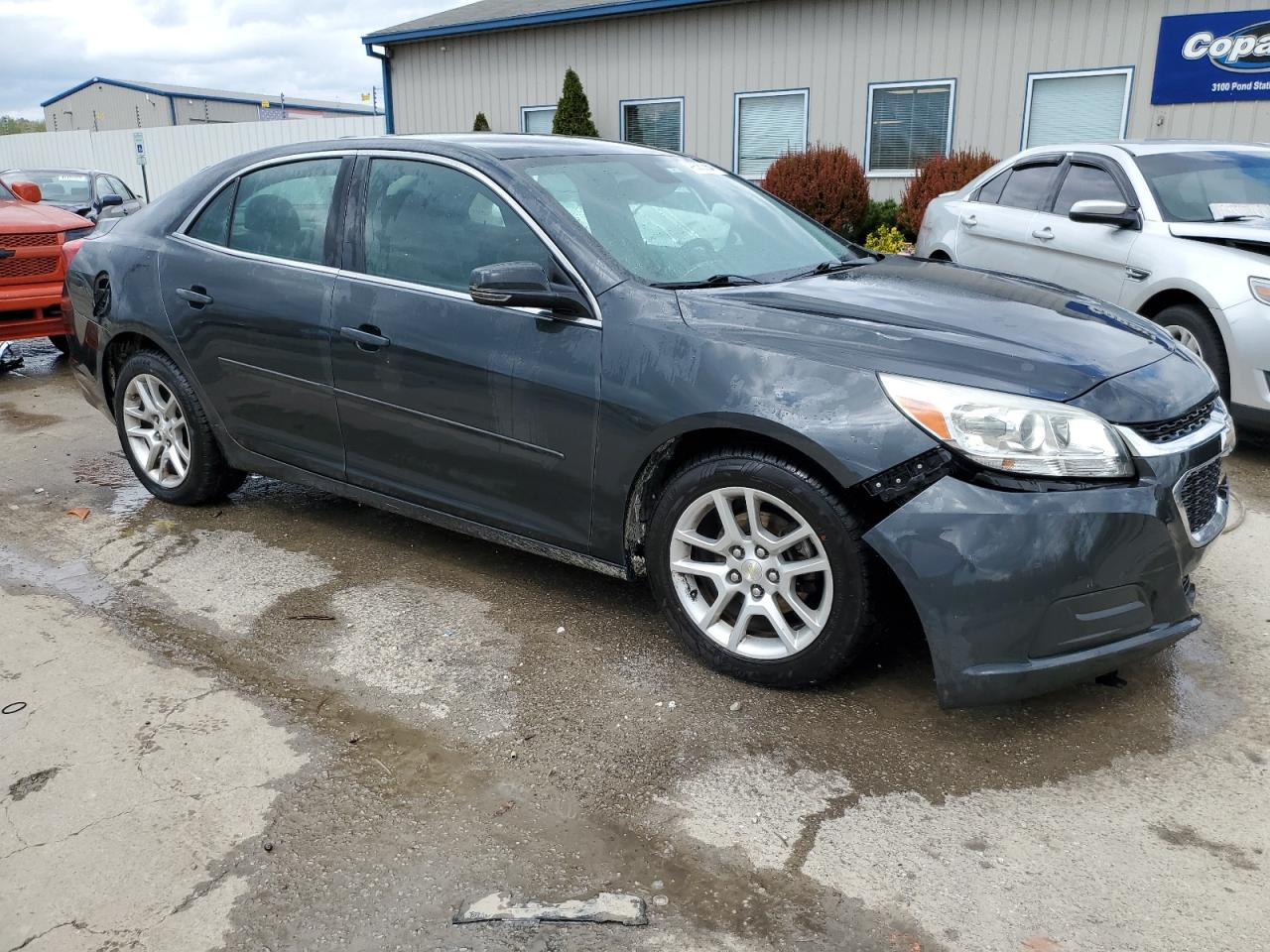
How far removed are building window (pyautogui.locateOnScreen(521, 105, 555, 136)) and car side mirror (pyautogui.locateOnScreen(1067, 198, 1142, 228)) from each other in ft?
42.3

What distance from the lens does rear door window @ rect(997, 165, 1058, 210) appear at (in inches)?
288

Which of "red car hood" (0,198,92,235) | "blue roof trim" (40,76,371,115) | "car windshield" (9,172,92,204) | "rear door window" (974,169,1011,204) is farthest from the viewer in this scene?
"blue roof trim" (40,76,371,115)

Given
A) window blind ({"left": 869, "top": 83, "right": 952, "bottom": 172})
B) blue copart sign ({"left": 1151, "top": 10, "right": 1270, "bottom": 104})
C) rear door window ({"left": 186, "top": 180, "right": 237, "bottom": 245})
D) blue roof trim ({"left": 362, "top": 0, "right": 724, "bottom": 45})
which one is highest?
blue roof trim ({"left": 362, "top": 0, "right": 724, "bottom": 45})

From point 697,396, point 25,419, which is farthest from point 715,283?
point 25,419

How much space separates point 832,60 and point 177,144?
18178mm

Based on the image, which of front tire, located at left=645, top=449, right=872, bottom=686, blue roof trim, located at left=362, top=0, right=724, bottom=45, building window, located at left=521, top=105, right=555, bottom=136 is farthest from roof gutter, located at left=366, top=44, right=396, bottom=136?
front tire, located at left=645, top=449, right=872, bottom=686

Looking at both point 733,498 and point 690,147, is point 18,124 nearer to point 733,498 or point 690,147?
point 690,147

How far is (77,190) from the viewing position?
49.6 feet

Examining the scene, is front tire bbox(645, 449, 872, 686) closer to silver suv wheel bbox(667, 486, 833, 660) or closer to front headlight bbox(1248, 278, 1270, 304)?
silver suv wheel bbox(667, 486, 833, 660)

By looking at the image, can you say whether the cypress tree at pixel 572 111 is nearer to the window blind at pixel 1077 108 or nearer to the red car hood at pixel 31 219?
the window blind at pixel 1077 108

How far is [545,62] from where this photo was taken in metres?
17.8

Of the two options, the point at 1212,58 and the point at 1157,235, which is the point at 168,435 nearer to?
the point at 1157,235

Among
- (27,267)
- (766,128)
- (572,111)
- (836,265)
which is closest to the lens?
(836,265)

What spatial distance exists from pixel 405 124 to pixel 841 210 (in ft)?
33.1
